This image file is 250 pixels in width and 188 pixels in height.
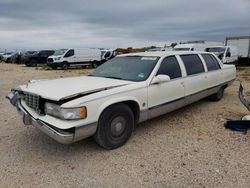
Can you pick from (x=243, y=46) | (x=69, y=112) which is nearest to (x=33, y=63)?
(x=243, y=46)

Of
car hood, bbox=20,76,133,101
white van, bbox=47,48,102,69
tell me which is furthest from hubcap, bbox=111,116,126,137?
white van, bbox=47,48,102,69

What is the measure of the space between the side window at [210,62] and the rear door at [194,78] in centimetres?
35

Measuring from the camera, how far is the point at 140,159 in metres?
3.83

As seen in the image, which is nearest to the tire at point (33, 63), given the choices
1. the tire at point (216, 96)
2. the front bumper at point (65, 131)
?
the tire at point (216, 96)

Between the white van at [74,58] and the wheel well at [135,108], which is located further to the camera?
the white van at [74,58]

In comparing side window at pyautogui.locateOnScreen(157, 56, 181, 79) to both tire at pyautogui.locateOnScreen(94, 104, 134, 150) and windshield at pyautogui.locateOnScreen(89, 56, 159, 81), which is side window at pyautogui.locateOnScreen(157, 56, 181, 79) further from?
tire at pyautogui.locateOnScreen(94, 104, 134, 150)

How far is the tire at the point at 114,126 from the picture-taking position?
391 centimetres

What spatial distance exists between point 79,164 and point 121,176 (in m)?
0.72

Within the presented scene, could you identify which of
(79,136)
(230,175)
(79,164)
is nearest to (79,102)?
(79,136)

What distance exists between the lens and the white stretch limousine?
3.57 meters

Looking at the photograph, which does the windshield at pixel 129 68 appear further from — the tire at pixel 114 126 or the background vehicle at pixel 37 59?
the background vehicle at pixel 37 59

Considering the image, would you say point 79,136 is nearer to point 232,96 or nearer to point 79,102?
point 79,102

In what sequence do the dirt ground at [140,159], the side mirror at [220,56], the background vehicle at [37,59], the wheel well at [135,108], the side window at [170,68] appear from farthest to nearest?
the background vehicle at [37,59], the side mirror at [220,56], the side window at [170,68], the wheel well at [135,108], the dirt ground at [140,159]

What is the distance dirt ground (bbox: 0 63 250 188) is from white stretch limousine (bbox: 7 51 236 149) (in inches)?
15.9
